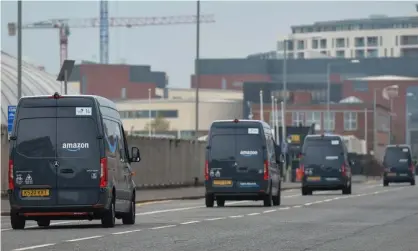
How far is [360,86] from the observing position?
19312cm

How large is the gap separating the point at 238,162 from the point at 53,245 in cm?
1961

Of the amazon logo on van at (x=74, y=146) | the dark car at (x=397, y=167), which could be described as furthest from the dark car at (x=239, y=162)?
the dark car at (x=397, y=167)

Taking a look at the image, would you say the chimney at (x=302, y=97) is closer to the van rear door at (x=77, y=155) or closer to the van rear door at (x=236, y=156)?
the van rear door at (x=236, y=156)

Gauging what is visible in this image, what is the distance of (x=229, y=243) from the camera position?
1944 cm

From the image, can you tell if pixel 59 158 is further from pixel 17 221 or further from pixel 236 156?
pixel 236 156

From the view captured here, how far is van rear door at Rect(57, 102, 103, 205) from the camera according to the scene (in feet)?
79.5

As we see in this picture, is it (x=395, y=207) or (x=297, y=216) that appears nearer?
(x=297, y=216)

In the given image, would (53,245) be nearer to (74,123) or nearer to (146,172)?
(74,123)

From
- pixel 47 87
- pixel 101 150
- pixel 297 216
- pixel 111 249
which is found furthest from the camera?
pixel 47 87

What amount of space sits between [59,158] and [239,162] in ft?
46.8

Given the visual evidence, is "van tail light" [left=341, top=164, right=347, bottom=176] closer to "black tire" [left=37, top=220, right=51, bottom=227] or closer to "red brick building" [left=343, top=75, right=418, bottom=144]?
"black tire" [left=37, top=220, right=51, bottom=227]

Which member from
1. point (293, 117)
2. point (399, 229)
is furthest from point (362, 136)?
point (399, 229)

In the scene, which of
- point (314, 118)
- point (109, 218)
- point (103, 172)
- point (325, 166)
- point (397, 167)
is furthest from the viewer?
point (314, 118)

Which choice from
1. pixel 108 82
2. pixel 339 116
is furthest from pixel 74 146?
pixel 108 82
